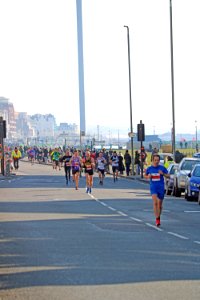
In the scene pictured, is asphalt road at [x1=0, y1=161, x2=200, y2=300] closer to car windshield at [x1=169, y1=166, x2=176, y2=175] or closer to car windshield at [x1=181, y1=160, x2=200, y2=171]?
car windshield at [x1=181, y1=160, x2=200, y2=171]

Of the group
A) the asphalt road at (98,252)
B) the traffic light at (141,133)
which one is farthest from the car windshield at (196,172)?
the traffic light at (141,133)

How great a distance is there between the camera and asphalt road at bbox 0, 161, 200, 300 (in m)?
11.3

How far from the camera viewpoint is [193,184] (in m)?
33.1

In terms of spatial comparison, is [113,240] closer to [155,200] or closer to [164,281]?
[155,200]

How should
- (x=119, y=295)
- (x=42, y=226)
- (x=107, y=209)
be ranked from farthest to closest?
1. (x=107, y=209)
2. (x=42, y=226)
3. (x=119, y=295)

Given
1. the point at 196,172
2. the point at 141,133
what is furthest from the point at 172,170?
the point at 141,133

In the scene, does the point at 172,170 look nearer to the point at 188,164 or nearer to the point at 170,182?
the point at 170,182

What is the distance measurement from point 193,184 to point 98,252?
18027mm

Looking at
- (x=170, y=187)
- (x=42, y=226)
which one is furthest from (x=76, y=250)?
(x=170, y=187)

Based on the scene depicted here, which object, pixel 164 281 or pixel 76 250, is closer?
pixel 164 281

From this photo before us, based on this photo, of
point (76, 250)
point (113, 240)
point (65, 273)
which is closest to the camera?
point (65, 273)

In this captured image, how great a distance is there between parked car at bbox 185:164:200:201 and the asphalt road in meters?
3.63

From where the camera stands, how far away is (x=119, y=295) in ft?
35.5

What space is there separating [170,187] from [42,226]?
18508mm
